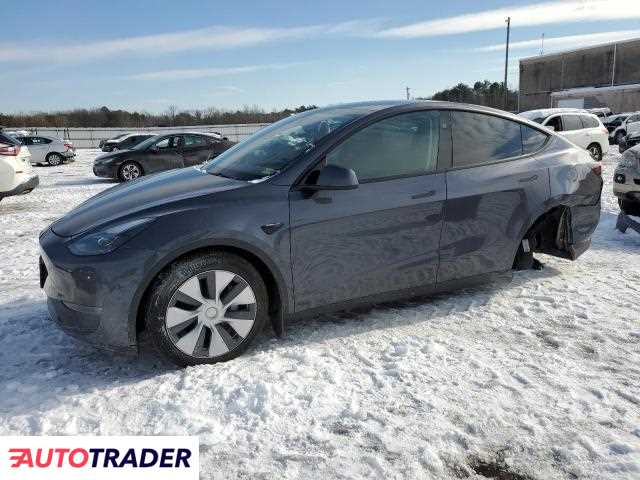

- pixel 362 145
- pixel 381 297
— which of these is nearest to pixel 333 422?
pixel 381 297

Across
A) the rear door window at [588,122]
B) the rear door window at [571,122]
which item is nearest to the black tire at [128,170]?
the rear door window at [571,122]

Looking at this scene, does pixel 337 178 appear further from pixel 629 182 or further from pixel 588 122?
pixel 588 122

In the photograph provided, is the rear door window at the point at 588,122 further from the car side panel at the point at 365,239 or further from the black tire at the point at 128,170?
the car side panel at the point at 365,239

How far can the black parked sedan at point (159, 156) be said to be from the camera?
14.6 meters

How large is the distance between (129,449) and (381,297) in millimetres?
1934

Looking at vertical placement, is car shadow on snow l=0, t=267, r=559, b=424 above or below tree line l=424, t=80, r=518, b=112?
below

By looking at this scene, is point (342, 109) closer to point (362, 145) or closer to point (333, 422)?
point (362, 145)

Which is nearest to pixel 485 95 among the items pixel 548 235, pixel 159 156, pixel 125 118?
pixel 125 118

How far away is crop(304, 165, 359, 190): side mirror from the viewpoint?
10.8 feet

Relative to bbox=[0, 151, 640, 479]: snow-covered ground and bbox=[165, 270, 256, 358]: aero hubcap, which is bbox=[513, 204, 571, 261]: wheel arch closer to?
bbox=[0, 151, 640, 479]: snow-covered ground

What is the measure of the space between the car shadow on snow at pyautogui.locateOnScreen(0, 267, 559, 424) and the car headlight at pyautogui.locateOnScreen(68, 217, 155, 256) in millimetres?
807

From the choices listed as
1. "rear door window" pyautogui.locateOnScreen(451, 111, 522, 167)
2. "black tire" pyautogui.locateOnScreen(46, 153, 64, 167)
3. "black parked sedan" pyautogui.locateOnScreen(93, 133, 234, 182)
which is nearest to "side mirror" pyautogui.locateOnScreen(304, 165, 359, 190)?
"rear door window" pyautogui.locateOnScreen(451, 111, 522, 167)

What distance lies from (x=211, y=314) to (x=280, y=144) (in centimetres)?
143

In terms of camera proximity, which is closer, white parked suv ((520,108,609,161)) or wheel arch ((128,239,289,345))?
wheel arch ((128,239,289,345))
